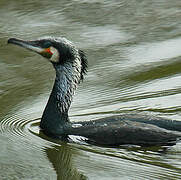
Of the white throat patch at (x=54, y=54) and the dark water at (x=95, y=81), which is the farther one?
the white throat patch at (x=54, y=54)

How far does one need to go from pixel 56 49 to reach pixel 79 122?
33.4 inches

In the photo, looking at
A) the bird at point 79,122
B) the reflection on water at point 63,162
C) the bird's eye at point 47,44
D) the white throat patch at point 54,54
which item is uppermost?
the bird's eye at point 47,44

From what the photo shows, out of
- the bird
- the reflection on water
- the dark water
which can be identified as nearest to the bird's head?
the bird

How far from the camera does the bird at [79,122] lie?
704cm

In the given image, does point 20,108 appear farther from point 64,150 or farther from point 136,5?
point 136,5

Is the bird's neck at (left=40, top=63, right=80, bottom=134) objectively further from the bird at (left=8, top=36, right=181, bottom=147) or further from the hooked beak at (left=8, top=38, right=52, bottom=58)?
the hooked beak at (left=8, top=38, right=52, bottom=58)

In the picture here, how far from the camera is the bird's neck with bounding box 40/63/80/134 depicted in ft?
24.3

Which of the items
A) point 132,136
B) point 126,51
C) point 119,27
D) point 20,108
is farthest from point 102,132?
point 119,27

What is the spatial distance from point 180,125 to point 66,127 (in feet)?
4.09

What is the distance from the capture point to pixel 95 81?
905 cm

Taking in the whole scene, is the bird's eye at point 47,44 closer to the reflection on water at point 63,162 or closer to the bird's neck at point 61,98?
the bird's neck at point 61,98

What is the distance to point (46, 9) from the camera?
38.4ft

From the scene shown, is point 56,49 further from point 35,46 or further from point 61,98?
point 61,98

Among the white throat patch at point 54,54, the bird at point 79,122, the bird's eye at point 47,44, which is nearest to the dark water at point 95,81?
the bird at point 79,122
